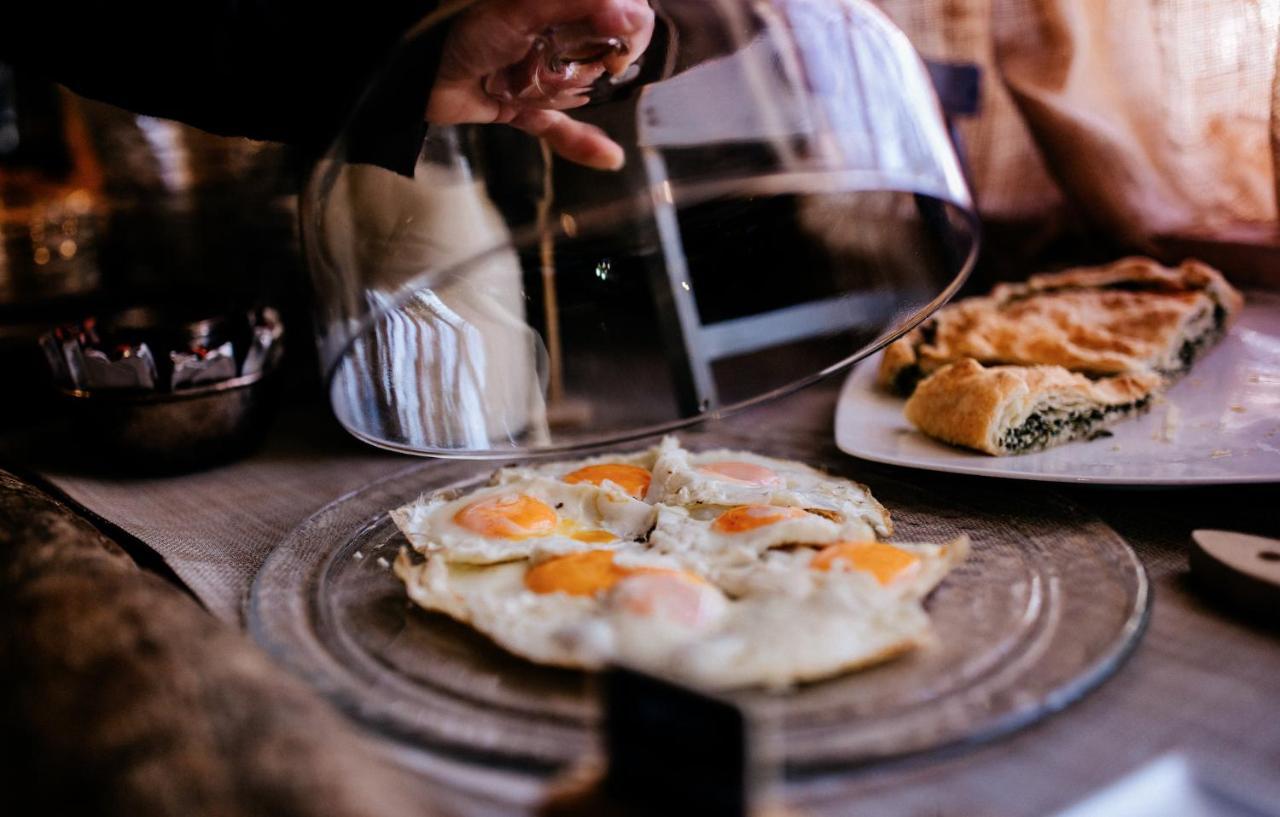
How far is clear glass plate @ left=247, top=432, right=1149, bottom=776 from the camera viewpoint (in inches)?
32.6

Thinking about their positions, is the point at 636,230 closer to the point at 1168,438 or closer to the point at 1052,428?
the point at 1052,428

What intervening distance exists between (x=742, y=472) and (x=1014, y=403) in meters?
0.39

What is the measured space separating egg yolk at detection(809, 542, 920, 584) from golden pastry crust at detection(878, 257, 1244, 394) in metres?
0.62

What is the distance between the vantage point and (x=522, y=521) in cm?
122

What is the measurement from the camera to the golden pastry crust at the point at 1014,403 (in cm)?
140

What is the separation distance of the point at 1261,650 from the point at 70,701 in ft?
3.60

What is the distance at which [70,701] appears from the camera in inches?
33.6

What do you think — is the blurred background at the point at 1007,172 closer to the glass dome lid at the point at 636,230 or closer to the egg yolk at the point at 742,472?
the glass dome lid at the point at 636,230

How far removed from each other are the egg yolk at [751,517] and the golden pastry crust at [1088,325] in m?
0.56

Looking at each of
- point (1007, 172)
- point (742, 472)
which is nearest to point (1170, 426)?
point (742, 472)

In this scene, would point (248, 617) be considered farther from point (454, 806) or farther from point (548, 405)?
point (548, 405)

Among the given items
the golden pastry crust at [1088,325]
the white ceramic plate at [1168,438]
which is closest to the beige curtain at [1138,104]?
the golden pastry crust at [1088,325]

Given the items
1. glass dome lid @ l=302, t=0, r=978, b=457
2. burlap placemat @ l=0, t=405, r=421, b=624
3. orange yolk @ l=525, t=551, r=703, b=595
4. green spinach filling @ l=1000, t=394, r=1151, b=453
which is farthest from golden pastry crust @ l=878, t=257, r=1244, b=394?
burlap placemat @ l=0, t=405, r=421, b=624

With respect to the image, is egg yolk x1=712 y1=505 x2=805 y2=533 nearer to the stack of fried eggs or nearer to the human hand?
the stack of fried eggs
